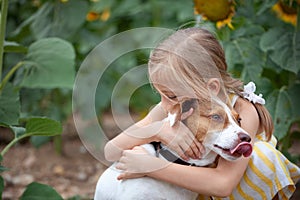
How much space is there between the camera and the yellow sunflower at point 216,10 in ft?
7.25

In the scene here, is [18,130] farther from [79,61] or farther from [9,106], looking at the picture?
[79,61]

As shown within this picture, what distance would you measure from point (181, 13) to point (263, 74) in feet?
2.61

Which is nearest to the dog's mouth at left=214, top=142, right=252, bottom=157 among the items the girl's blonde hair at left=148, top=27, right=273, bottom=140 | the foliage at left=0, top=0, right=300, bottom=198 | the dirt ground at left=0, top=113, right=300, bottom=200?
the girl's blonde hair at left=148, top=27, right=273, bottom=140

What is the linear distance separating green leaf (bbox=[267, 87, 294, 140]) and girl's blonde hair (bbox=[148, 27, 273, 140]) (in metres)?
0.64

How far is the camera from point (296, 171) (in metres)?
1.74

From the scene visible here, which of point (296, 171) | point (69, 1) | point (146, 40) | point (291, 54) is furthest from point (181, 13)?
point (296, 171)

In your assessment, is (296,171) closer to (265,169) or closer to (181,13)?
(265,169)

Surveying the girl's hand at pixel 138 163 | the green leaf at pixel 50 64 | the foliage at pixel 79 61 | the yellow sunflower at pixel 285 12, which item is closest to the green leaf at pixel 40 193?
the foliage at pixel 79 61

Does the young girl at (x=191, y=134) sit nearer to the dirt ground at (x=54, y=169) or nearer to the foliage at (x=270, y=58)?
the foliage at (x=270, y=58)

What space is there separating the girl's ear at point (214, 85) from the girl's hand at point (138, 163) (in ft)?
0.60

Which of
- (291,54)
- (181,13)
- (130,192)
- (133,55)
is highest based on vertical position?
(130,192)

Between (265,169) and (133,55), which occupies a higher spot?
(265,169)

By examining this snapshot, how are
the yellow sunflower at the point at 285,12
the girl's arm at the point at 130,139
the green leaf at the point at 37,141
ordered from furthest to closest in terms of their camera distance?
the green leaf at the point at 37,141
the yellow sunflower at the point at 285,12
the girl's arm at the point at 130,139

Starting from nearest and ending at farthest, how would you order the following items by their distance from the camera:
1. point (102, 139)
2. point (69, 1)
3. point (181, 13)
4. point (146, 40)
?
point (102, 139) → point (69, 1) → point (146, 40) → point (181, 13)
